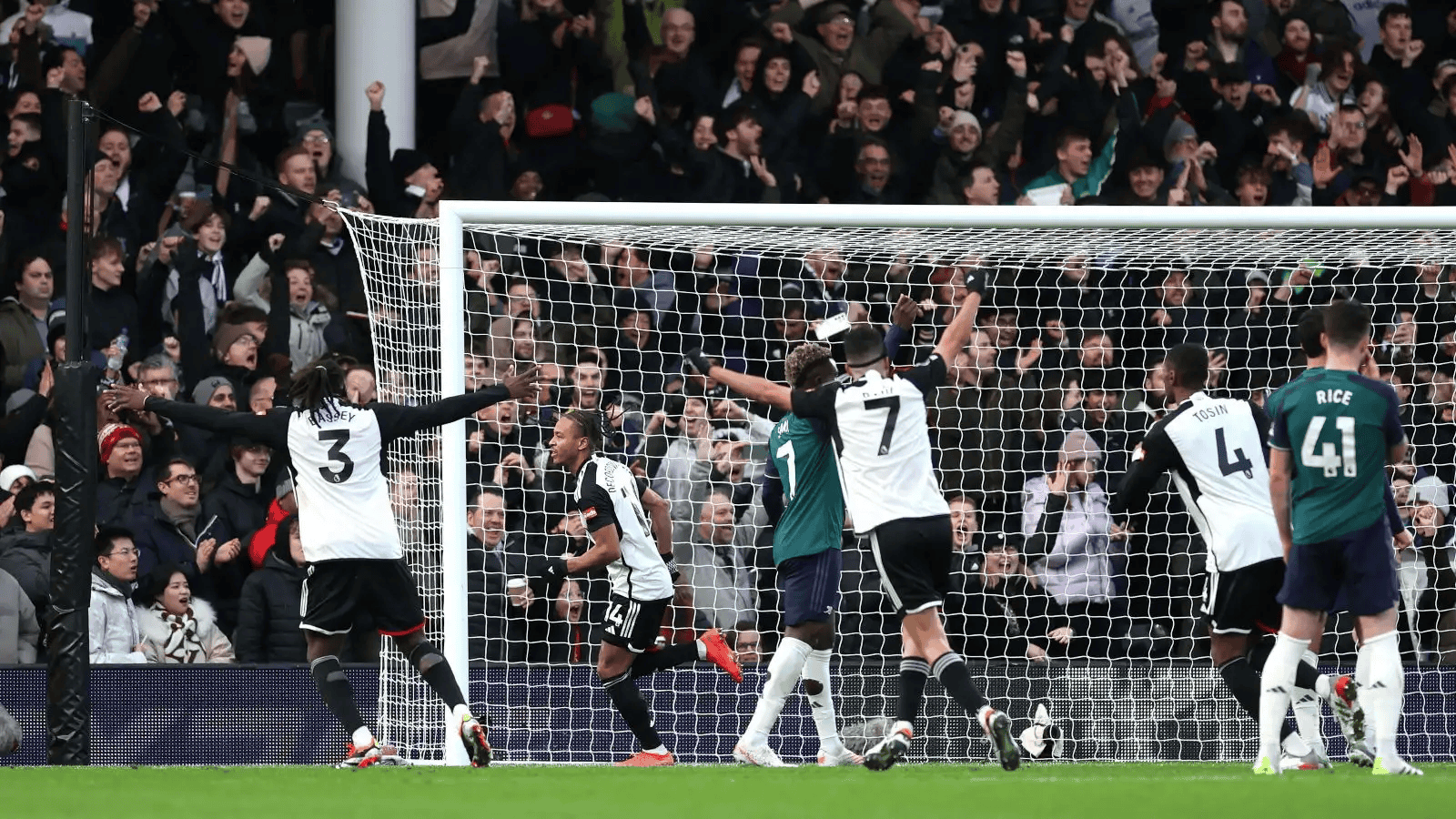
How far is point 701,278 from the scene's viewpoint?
39.9ft

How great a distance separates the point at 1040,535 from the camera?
10.8 meters

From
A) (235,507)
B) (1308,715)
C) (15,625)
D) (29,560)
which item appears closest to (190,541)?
(235,507)

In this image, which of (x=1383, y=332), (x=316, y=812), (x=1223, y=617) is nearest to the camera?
(x=316, y=812)

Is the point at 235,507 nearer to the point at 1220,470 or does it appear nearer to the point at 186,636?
the point at 186,636

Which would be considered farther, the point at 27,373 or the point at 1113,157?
the point at 1113,157

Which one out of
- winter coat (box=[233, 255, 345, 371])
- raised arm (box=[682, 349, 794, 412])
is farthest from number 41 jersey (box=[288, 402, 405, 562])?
winter coat (box=[233, 255, 345, 371])

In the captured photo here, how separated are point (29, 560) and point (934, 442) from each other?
518cm

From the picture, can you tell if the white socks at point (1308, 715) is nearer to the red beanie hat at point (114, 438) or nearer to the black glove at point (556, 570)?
the black glove at point (556, 570)

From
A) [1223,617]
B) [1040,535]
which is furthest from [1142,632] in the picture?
[1223,617]

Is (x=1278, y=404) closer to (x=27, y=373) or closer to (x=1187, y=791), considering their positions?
(x=1187, y=791)

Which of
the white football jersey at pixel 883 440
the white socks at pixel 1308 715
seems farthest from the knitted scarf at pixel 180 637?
the white socks at pixel 1308 715

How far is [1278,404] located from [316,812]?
368 centimetres

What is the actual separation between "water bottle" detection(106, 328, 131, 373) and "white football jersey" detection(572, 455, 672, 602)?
10.1 feet

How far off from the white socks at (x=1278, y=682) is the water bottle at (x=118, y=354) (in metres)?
6.80
